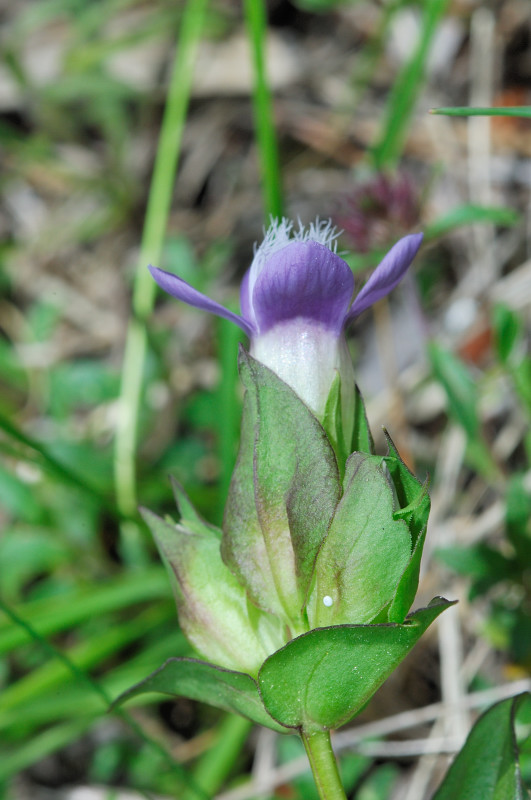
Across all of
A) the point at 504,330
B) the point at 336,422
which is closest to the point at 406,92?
the point at 504,330

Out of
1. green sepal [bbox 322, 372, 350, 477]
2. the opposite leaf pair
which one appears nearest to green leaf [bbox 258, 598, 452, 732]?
the opposite leaf pair

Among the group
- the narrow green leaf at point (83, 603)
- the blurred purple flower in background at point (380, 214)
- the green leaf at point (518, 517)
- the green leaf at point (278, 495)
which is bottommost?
the green leaf at point (278, 495)

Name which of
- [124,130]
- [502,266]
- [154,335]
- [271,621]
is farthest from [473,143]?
[271,621]

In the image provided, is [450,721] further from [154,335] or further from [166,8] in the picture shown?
[166,8]

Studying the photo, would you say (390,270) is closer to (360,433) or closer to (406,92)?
(360,433)

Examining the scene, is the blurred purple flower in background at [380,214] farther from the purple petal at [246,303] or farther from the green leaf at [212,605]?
the green leaf at [212,605]

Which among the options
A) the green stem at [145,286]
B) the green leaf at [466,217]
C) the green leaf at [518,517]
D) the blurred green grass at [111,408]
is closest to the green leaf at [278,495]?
the blurred green grass at [111,408]
